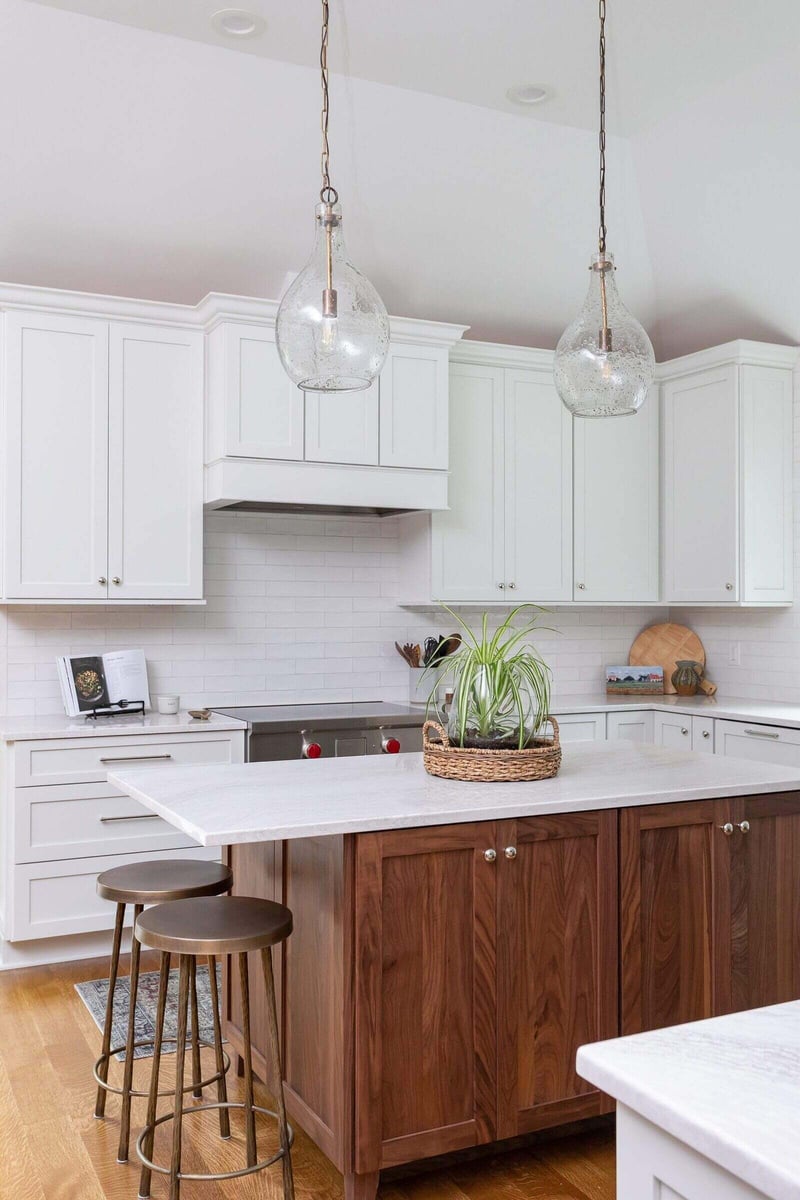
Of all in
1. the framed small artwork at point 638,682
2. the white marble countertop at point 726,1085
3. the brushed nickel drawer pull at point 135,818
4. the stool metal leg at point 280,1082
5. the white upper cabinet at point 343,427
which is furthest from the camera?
the framed small artwork at point 638,682

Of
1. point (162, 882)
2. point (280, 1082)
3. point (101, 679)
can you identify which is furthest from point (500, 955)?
point (101, 679)

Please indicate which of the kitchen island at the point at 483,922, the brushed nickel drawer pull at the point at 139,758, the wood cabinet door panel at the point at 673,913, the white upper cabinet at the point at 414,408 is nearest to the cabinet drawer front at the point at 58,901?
the brushed nickel drawer pull at the point at 139,758

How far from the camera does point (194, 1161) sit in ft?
9.36

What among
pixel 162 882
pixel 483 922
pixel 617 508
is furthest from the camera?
pixel 617 508

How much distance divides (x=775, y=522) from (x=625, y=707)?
1221mm

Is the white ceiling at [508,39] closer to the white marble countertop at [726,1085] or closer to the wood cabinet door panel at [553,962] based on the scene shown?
the wood cabinet door panel at [553,962]

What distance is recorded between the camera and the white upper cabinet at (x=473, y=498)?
17.8 ft

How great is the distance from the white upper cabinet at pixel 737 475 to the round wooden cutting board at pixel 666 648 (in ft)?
1.63

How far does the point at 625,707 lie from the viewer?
5.53 metres

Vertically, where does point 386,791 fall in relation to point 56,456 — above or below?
below

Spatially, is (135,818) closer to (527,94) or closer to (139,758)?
(139,758)

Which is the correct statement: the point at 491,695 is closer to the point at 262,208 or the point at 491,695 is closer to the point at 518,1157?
the point at 518,1157

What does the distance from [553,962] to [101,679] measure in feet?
9.04

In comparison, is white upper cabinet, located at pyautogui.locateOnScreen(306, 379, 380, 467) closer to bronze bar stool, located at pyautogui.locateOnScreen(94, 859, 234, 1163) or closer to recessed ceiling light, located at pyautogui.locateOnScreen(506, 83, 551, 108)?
recessed ceiling light, located at pyautogui.locateOnScreen(506, 83, 551, 108)
